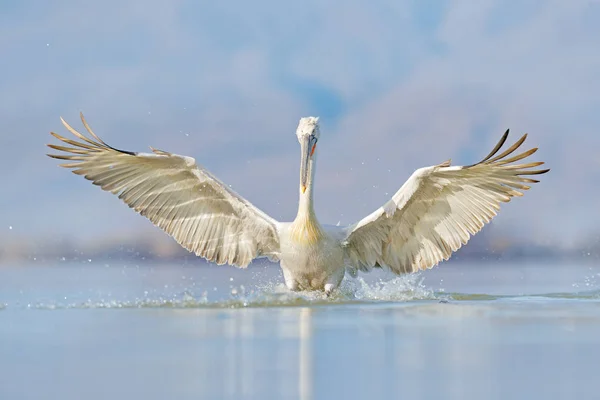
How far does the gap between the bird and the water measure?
17.6 inches

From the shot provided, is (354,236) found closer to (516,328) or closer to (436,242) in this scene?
(436,242)

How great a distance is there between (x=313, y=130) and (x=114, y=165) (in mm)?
2337

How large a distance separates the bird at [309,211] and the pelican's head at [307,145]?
12 mm

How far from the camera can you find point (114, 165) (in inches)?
432

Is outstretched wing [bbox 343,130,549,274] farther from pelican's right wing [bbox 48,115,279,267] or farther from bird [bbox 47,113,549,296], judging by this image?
pelican's right wing [bbox 48,115,279,267]

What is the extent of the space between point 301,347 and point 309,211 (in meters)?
4.04

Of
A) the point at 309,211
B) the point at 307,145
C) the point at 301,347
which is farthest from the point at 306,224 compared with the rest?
the point at 301,347

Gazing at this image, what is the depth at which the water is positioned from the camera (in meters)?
5.37

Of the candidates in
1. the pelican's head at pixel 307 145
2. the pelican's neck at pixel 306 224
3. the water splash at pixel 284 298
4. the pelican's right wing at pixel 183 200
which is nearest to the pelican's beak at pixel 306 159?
the pelican's head at pixel 307 145

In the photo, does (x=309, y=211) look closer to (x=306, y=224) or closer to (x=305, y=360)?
(x=306, y=224)

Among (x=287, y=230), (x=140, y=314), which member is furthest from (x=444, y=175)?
(x=140, y=314)

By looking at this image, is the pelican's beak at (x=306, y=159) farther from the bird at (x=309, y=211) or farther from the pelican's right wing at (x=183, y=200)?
the pelican's right wing at (x=183, y=200)

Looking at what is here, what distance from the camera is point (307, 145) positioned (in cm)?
1091

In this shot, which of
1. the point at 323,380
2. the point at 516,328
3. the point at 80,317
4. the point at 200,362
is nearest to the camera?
the point at 323,380
